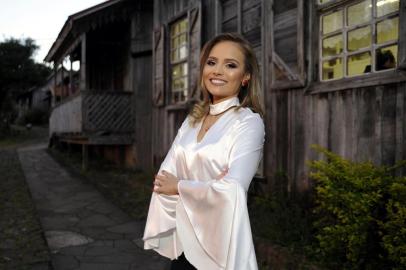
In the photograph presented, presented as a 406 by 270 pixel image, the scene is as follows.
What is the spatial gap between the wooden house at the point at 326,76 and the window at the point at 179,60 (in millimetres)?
1684

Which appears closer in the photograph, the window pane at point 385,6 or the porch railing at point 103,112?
the window pane at point 385,6

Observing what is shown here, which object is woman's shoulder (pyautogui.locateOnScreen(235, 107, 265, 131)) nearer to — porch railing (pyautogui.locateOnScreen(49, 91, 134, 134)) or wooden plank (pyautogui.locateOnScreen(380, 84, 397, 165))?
wooden plank (pyautogui.locateOnScreen(380, 84, 397, 165))

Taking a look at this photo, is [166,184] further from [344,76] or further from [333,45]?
[333,45]

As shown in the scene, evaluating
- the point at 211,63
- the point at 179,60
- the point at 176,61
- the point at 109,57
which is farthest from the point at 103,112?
the point at 211,63

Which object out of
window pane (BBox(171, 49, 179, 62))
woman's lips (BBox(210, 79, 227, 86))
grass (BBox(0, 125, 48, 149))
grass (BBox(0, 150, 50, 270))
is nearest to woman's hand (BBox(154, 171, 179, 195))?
woman's lips (BBox(210, 79, 227, 86))

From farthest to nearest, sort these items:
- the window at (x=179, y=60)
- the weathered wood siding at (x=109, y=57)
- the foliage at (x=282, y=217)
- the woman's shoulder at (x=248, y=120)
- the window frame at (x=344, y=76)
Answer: the weathered wood siding at (x=109, y=57) → the window at (x=179, y=60) → the foliage at (x=282, y=217) → the window frame at (x=344, y=76) → the woman's shoulder at (x=248, y=120)

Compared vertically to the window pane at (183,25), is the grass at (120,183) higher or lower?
lower

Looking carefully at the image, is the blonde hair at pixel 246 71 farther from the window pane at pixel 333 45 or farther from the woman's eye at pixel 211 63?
the window pane at pixel 333 45

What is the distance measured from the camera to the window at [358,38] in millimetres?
4051

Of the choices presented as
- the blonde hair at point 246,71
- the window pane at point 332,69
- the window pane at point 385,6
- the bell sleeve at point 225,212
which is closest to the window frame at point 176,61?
the window pane at point 332,69

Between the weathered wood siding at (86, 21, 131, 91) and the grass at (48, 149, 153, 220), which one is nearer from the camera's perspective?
the grass at (48, 149, 153, 220)

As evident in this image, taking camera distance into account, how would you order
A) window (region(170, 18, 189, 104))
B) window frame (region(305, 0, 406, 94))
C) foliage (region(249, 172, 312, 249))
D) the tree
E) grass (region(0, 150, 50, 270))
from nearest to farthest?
window frame (region(305, 0, 406, 94))
foliage (region(249, 172, 312, 249))
grass (region(0, 150, 50, 270))
window (region(170, 18, 189, 104))
the tree

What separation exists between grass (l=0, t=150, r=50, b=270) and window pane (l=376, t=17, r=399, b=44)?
414 centimetres

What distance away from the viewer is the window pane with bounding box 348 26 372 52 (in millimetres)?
4336
